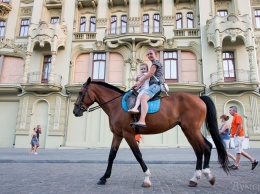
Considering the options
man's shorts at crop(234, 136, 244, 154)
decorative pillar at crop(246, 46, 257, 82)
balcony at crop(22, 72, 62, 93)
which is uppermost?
decorative pillar at crop(246, 46, 257, 82)

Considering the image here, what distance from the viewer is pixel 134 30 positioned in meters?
19.7

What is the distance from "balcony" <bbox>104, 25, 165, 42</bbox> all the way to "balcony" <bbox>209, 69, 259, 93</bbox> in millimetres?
5930

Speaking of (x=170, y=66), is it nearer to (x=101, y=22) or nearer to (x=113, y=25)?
(x=113, y=25)

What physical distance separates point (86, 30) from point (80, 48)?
2.15 metres

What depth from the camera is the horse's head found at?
521cm

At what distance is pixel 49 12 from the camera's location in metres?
22.0

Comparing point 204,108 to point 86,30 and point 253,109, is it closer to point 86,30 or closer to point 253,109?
point 253,109

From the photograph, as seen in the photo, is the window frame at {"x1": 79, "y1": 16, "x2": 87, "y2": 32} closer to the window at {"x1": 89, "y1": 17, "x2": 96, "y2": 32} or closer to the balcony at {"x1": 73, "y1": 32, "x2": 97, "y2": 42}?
the window at {"x1": 89, "y1": 17, "x2": 96, "y2": 32}

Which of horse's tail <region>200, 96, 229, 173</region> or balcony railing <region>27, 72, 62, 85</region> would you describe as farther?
balcony railing <region>27, 72, 62, 85</region>

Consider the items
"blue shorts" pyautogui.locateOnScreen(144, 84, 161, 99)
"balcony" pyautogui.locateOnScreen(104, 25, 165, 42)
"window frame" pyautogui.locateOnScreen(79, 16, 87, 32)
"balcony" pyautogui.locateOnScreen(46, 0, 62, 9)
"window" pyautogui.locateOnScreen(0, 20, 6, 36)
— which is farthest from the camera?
"window" pyautogui.locateOnScreen(0, 20, 6, 36)

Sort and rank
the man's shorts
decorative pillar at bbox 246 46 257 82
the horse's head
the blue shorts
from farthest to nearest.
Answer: decorative pillar at bbox 246 46 257 82
the man's shorts
the horse's head
the blue shorts

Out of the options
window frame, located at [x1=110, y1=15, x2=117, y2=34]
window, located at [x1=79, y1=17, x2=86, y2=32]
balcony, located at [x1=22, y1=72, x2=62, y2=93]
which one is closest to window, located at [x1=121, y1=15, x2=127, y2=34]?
window frame, located at [x1=110, y1=15, x2=117, y2=34]

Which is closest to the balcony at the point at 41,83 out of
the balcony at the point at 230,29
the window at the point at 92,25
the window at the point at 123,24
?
the window at the point at 92,25

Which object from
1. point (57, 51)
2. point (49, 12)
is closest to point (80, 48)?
point (57, 51)
